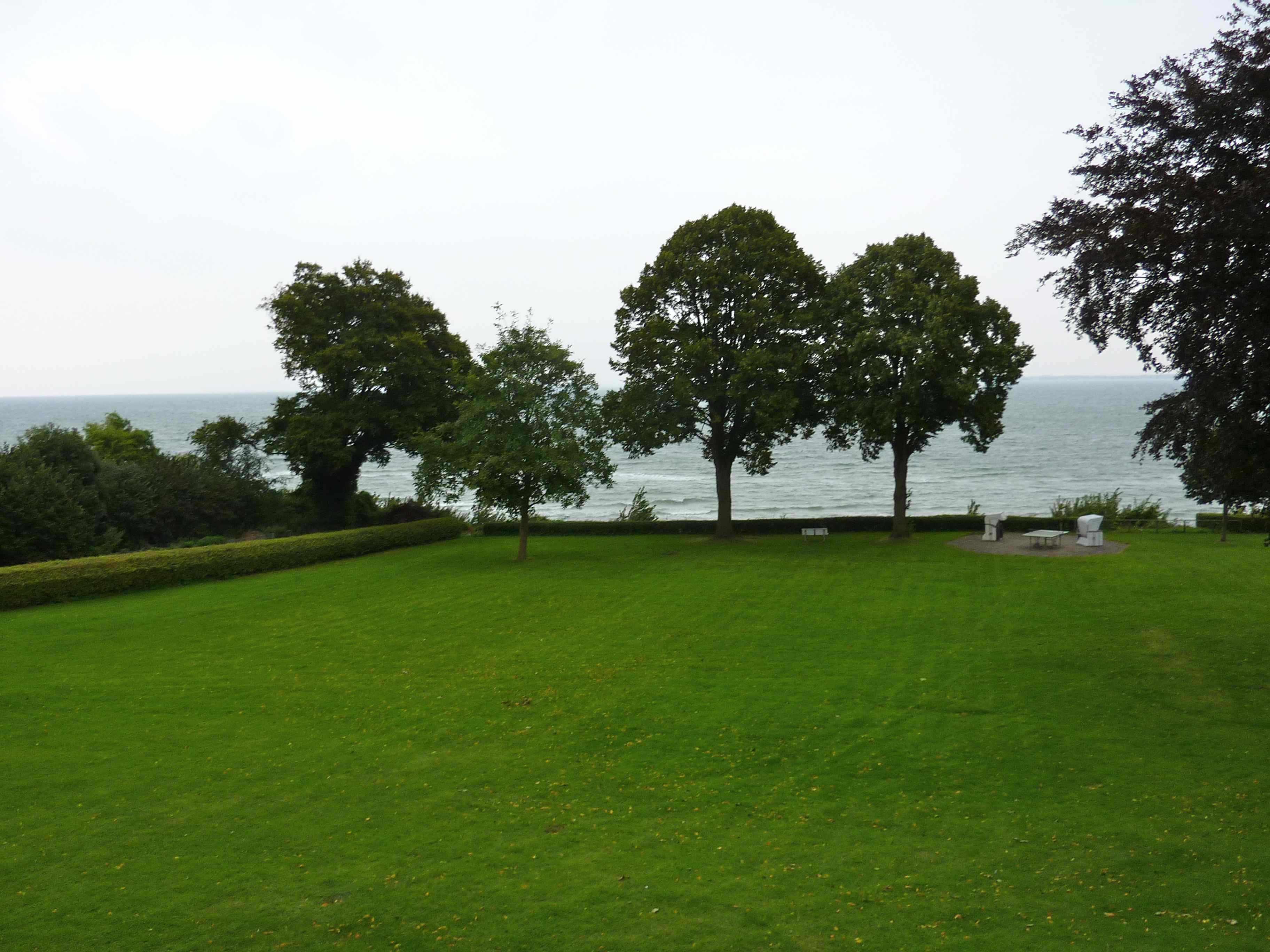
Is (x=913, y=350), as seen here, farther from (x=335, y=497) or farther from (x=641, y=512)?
(x=335, y=497)

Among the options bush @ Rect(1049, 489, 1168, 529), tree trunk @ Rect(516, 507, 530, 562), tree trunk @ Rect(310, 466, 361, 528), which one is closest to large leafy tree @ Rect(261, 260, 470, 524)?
tree trunk @ Rect(310, 466, 361, 528)

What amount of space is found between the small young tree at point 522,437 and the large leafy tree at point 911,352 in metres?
9.20

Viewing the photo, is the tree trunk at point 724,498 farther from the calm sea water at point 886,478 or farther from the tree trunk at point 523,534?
the calm sea water at point 886,478

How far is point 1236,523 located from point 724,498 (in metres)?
19.3

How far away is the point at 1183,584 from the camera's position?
23547mm

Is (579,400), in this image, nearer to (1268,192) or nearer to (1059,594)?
→ (1059,594)

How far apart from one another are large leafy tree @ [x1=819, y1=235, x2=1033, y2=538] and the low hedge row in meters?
9.72

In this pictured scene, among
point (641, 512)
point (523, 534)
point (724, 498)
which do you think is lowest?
point (523, 534)

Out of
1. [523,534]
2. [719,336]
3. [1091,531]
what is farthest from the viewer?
[719,336]

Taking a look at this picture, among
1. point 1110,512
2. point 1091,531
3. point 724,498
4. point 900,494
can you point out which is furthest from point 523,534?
point 1110,512

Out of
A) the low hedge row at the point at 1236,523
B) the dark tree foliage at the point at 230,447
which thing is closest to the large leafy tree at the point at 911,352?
the low hedge row at the point at 1236,523

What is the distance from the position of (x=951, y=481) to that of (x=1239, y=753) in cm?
7822

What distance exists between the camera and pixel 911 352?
3133 centimetres

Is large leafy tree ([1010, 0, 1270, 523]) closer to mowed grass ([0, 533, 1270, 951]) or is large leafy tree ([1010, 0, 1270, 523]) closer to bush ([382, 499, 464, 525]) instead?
mowed grass ([0, 533, 1270, 951])
